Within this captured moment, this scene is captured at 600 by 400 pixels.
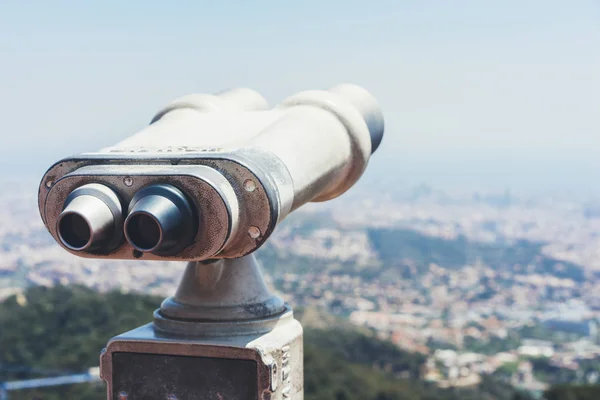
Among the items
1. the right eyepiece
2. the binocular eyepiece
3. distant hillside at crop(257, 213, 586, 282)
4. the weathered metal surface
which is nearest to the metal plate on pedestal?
the weathered metal surface

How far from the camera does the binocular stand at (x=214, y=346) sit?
339 centimetres

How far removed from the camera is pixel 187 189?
3.07 m

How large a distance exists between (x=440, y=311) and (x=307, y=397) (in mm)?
42396

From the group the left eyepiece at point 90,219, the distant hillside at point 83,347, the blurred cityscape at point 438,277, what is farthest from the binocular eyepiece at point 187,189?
the blurred cityscape at point 438,277

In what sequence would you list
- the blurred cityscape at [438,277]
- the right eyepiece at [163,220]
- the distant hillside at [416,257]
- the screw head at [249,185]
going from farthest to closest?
the distant hillside at [416,257], the blurred cityscape at [438,277], the screw head at [249,185], the right eyepiece at [163,220]

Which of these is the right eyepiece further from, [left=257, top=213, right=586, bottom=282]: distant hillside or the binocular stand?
[left=257, top=213, right=586, bottom=282]: distant hillside

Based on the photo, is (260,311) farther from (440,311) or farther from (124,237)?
(440,311)

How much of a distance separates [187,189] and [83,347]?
24479 mm

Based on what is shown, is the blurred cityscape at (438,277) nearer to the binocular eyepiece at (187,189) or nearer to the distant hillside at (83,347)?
the distant hillside at (83,347)

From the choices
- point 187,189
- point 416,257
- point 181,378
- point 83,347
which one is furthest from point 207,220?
point 416,257

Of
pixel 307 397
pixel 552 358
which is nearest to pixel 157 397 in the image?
pixel 307 397

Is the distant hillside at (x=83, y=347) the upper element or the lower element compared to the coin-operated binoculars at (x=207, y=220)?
lower

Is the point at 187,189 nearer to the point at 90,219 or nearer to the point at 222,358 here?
the point at 90,219

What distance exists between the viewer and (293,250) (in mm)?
82250
